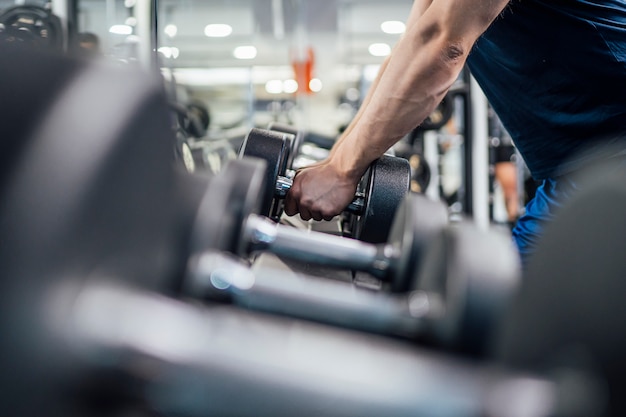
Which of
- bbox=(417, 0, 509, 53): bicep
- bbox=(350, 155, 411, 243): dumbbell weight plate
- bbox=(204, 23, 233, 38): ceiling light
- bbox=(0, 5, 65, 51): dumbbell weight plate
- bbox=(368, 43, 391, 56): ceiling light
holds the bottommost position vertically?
bbox=(350, 155, 411, 243): dumbbell weight plate

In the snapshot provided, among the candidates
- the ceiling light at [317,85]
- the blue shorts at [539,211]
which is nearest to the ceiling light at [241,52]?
the ceiling light at [317,85]

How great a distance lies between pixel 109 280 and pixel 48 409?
9cm

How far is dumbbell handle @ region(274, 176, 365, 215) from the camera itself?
111 cm

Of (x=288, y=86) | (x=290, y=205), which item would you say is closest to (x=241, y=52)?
(x=288, y=86)

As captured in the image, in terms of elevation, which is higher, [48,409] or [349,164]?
[349,164]

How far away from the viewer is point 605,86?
1293 mm

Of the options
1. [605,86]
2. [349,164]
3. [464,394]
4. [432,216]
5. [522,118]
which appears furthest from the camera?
[522,118]

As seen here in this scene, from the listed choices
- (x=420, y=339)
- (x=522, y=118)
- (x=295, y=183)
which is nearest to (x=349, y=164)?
(x=295, y=183)

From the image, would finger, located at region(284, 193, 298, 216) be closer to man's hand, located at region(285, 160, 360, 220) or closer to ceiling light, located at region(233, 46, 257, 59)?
man's hand, located at region(285, 160, 360, 220)

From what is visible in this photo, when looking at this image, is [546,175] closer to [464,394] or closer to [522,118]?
[522,118]

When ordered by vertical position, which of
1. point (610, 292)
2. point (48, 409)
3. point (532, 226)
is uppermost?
point (532, 226)

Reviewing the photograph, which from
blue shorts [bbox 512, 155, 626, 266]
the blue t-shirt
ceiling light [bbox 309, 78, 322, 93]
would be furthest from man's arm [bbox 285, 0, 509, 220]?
ceiling light [bbox 309, 78, 322, 93]

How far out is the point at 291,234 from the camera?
2.09 ft

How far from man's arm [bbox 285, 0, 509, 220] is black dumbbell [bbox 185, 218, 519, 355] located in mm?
600
